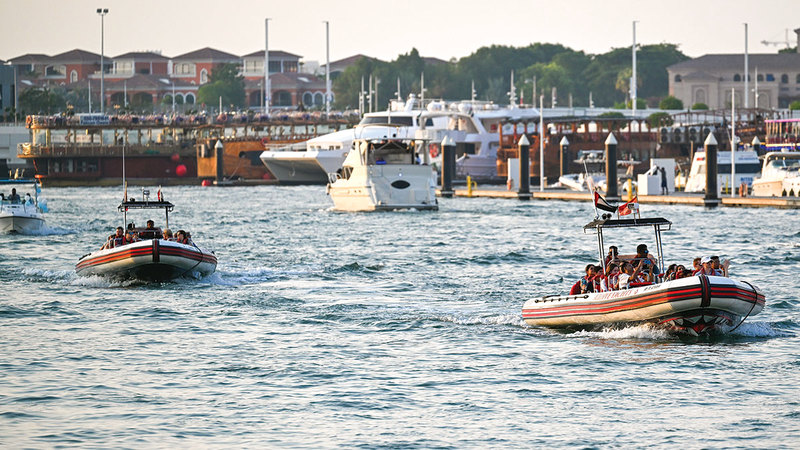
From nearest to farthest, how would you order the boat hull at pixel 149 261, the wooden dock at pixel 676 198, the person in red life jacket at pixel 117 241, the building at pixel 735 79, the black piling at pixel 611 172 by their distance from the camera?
the boat hull at pixel 149 261, the person in red life jacket at pixel 117 241, the wooden dock at pixel 676 198, the black piling at pixel 611 172, the building at pixel 735 79

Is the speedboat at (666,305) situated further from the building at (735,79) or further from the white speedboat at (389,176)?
the building at (735,79)

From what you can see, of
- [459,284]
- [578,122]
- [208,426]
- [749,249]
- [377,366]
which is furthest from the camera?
[578,122]

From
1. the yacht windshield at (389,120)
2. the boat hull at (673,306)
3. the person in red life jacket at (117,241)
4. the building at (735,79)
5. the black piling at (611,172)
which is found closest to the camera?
the boat hull at (673,306)

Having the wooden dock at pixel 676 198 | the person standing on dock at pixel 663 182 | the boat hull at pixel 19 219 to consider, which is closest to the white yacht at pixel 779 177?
the wooden dock at pixel 676 198

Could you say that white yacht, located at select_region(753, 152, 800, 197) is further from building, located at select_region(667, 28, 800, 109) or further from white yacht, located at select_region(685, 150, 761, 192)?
building, located at select_region(667, 28, 800, 109)

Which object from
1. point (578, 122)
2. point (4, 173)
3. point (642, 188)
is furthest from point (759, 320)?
point (4, 173)

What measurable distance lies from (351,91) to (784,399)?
178 meters

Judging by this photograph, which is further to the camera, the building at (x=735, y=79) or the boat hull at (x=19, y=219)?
the building at (x=735, y=79)

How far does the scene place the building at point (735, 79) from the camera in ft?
613

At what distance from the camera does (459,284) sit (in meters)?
37.2

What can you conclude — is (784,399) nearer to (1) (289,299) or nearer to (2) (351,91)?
(1) (289,299)

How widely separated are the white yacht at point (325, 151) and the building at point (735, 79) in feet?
256

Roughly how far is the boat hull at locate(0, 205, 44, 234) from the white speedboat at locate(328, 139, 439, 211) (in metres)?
16.8

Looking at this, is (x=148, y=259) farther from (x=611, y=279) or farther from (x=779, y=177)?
(x=779, y=177)
